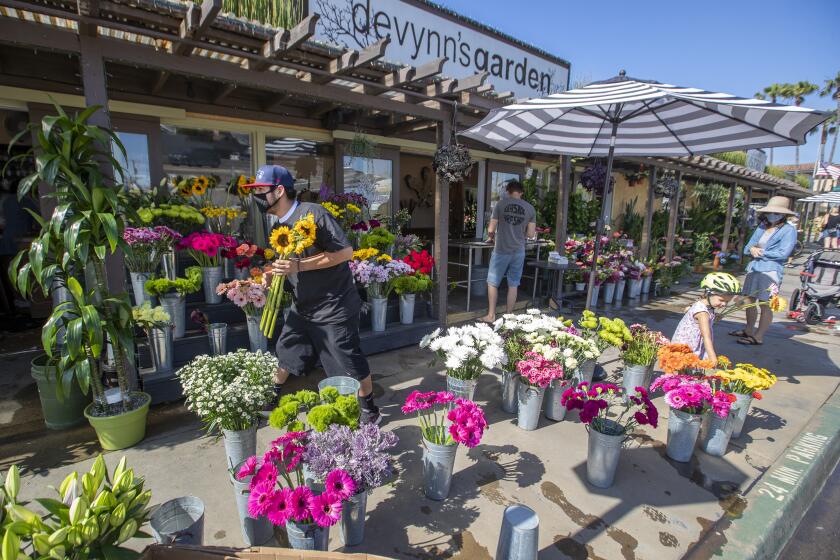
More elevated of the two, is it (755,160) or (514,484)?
(755,160)

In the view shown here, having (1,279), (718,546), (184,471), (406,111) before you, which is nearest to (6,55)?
(1,279)

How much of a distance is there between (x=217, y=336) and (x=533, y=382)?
2.56 metres

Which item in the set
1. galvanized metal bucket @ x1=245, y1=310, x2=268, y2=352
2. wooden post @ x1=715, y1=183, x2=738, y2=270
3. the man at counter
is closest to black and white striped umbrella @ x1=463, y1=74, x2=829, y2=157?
the man at counter

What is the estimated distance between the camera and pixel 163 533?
164 cm

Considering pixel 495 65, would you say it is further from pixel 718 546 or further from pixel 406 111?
pixel 718 546

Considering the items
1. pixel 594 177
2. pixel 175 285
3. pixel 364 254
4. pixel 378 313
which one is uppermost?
pixel 594 177

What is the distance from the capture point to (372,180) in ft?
21.9

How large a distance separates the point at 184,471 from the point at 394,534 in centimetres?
140

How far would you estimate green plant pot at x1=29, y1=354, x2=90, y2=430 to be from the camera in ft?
9.61

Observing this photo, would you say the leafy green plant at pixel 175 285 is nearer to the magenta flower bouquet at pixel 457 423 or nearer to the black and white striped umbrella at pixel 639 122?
the magenta flower bouquet at pixel 457 423

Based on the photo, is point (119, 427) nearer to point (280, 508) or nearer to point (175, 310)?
point (175, 310)

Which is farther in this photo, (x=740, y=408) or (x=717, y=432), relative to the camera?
(x=740, y=408)

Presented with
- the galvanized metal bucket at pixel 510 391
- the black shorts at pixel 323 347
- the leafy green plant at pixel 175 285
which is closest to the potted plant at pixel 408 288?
the galvanized metal bucket at pixel 510 391

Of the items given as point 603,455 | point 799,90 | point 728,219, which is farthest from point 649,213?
point 799,90
